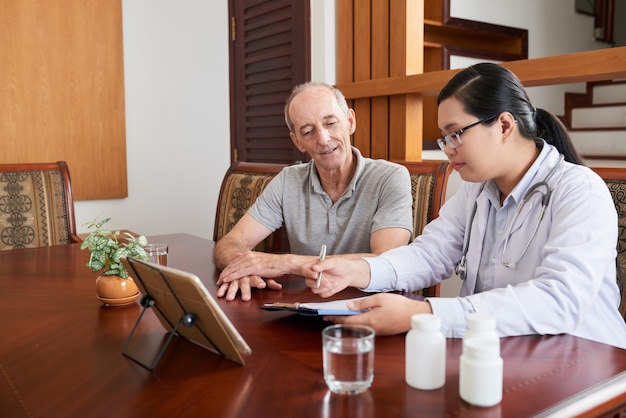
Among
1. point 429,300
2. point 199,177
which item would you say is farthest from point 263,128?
point 429,300

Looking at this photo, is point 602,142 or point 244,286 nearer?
point 244,286

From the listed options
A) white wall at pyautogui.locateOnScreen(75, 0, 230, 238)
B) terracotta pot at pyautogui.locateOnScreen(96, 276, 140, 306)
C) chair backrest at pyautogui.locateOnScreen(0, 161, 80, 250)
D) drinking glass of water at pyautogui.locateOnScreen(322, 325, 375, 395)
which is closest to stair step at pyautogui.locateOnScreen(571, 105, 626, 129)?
white wall at pyautogui.locateOnScreen(75, 0, 230, 238)

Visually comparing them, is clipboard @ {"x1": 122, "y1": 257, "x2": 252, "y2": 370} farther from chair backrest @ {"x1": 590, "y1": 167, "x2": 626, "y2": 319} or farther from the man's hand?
chair backrest @ {"x1": 590, "y1": 167, "x2": 626, "y2": 319}

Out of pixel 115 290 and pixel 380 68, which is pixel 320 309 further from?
pixel 380 68

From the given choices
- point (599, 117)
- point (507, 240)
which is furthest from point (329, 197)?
point (599, 117)

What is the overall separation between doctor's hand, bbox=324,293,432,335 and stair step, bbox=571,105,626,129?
11.7ft

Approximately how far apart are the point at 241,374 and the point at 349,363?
0.19 meters

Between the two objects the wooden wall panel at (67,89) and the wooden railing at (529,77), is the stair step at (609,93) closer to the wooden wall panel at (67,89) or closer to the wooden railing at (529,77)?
the wooden railing at (529,77)

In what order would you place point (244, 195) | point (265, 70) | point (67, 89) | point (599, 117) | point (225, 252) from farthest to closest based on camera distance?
point (599, 117) → point (265, 70) → point (67, 89) → point (244, 195) → point (225, 252)

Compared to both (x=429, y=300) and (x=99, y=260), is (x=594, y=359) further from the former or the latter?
(x=99, y=260)

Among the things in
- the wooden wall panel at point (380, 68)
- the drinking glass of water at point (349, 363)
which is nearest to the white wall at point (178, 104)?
the wooden wall panel at point (380, 68)

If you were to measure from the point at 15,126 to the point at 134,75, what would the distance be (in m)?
0.83

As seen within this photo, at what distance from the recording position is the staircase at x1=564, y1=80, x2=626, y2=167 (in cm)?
396

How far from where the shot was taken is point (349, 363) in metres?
0.85
